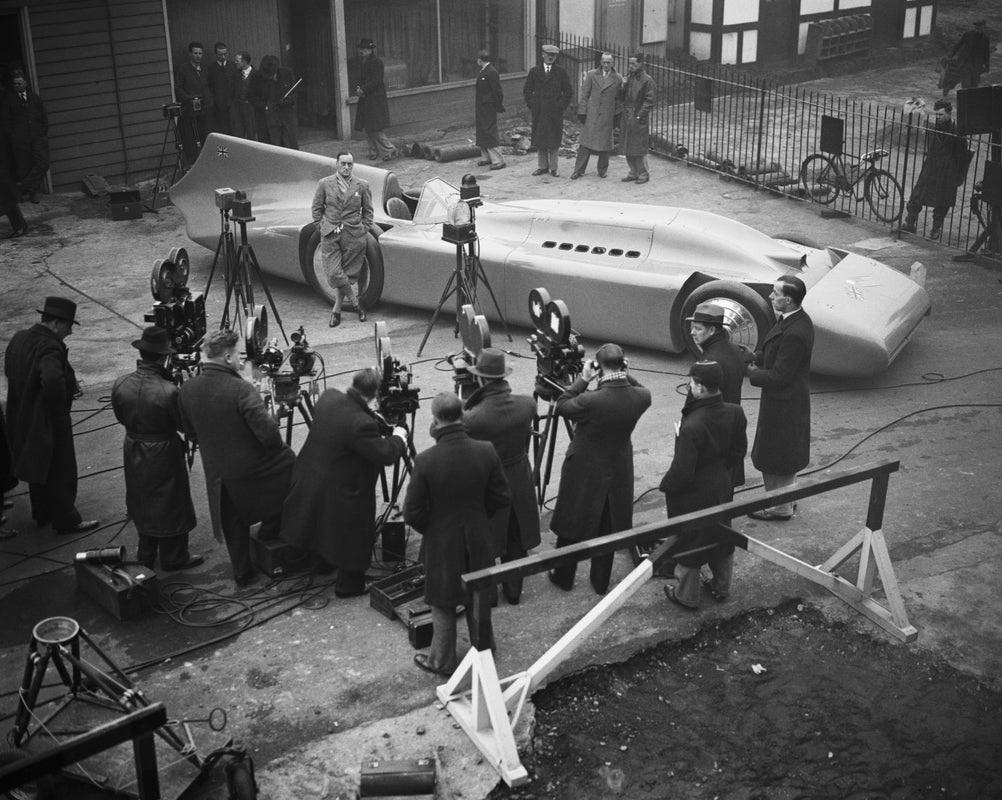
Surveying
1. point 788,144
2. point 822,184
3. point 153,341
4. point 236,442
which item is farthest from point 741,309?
point 788,144

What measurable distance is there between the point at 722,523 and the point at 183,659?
287cm

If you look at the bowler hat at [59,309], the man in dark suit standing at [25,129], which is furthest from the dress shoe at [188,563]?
the man in dark suit standing at [25,129]

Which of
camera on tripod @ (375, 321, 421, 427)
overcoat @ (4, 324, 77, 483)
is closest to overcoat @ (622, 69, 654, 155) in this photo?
camera on tripod @ (375, 321, 421, 427)

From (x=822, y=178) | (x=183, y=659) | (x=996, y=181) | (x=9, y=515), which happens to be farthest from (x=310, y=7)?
(x=183, y=659)

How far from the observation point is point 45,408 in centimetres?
732

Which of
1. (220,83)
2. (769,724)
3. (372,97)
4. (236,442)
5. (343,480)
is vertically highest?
(220,83)

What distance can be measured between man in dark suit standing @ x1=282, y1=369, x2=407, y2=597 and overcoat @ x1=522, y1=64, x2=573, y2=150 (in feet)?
33.0

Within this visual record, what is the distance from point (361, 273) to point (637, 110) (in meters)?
5.64

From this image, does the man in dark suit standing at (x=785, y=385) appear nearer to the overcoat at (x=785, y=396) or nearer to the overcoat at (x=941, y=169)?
the overcoat at (x=785, y=396)

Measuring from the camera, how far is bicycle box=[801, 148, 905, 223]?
14.1 m

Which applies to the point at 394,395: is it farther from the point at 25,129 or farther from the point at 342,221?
the point at 25,129

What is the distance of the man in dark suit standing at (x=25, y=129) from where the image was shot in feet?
45.8

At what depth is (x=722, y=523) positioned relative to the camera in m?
6.06

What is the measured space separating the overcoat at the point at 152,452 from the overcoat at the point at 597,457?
7.27 feet
